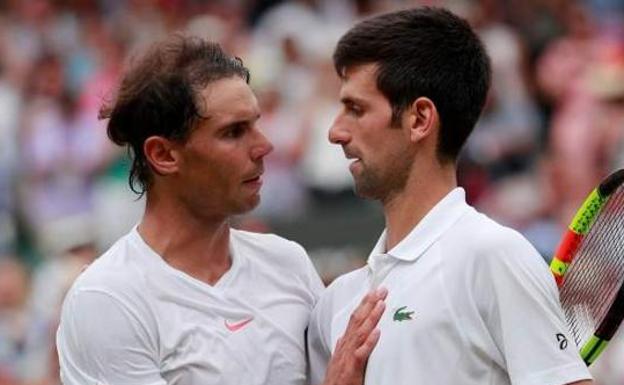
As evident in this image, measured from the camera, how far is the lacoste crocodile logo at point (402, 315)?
5.27 metres

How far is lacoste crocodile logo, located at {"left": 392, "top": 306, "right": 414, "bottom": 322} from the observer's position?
5266 mm

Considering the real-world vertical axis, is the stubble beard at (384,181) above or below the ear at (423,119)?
below

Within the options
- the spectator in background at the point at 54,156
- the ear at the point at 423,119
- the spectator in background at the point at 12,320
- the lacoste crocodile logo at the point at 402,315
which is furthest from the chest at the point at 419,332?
the spectator in background at the point at 54,156

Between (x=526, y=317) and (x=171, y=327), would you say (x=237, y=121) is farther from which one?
(x=526, y=317)

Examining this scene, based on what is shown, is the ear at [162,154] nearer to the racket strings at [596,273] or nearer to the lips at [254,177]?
the lips at [254,177]

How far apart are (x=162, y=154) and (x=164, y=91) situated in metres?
0.19

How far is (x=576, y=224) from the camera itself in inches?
228

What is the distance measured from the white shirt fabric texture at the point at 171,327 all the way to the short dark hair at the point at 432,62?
0.77m

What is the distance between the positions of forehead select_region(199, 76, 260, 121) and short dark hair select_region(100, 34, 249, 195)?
2cm

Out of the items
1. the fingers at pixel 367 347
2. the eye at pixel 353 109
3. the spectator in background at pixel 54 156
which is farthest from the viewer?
the spectator in background at pixel 54 156

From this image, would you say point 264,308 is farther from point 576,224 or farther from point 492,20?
point 492,20

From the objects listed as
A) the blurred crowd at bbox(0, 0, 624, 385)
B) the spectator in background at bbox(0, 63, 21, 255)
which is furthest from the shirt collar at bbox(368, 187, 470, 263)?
the spectator in background at bbox(0, 63, 21, 255)

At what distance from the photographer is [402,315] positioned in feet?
17.4

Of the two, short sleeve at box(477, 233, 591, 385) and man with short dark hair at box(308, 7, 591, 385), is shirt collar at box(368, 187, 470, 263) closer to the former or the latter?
man with short dark hair at box(308, 7, 591, 385)
